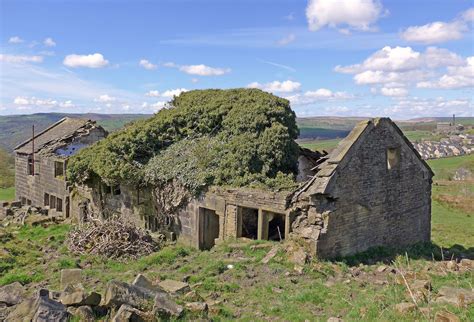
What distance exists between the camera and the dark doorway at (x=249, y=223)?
1737 cm

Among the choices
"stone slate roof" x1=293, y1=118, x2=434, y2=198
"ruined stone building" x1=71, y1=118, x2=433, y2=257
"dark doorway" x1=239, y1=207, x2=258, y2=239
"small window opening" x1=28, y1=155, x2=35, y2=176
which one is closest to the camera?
"stone slate roof" x1=293, y1=118, x2=434, y2=198

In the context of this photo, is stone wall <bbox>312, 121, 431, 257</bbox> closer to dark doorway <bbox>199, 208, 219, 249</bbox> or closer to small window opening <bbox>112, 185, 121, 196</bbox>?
dark doorway <bbox>199, 208, 219, 249</bbox>

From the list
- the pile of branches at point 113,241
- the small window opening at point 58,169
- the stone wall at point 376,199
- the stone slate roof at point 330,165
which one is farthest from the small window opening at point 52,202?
the stone wall at point 376,199

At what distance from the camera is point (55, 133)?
32.7 metres

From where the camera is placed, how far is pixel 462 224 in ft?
105

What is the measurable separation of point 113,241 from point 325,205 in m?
7.88

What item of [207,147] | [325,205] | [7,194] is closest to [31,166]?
[7,194]

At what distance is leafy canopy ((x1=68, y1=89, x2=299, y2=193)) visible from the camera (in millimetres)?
17953

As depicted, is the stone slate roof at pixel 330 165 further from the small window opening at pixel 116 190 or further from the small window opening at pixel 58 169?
the small window opening at pixel 58 169

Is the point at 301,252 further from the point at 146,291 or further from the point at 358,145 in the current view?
the point at 146,291

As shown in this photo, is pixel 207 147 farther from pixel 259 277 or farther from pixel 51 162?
pixel 51 162

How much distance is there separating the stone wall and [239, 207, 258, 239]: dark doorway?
11.2 feet

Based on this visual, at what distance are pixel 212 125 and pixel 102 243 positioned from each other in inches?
295

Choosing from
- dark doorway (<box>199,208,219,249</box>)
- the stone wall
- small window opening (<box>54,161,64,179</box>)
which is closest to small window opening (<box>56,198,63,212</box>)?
small window opening (<box>54,161,64,179</box>)
